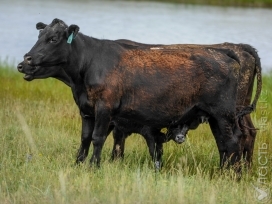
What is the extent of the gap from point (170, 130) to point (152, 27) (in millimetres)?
20675

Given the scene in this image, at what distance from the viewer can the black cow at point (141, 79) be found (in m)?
8.96

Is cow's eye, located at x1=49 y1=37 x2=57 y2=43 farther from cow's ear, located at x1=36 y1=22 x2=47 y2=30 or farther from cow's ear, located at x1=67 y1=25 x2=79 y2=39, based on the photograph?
cow's ear, located at x1=36 y1=22 x2=47 y2=30

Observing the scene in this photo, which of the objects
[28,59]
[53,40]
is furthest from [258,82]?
[28,59]

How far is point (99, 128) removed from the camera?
901 cm

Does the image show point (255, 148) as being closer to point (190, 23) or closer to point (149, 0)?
point (190, 23)

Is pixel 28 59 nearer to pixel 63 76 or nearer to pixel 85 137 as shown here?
pixel 63 76

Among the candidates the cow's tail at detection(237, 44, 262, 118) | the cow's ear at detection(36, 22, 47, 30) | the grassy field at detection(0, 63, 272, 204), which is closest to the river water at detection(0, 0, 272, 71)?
the grassy field at detection(0, 63, 272, 204)

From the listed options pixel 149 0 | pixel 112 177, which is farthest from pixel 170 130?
pixel 149 0

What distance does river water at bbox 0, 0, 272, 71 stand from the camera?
25547mm

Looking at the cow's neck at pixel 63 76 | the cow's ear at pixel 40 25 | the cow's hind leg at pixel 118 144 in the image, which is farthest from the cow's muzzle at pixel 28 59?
the cow's hind leg at pixel 118 144

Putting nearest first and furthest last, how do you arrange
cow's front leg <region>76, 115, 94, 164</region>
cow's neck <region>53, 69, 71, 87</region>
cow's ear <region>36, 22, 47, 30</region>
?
1. cow's neck <region>53, 69, 71, 87</region>
2. cow's ear <region>36, 22, 47, 30</region>
3. cow's front leg <region>76, 115, 94, 164</region>

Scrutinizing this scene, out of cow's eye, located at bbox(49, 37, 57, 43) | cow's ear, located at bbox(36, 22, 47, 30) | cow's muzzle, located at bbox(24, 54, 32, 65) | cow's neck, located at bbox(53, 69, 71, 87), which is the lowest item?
cow's neck, located at bbox(53, 69, 71, 87)

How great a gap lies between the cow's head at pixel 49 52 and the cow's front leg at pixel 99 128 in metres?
0.72

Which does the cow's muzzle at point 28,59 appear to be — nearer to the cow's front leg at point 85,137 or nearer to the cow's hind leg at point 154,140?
the cow's front leg at point 85,137
